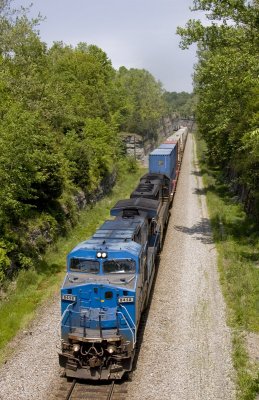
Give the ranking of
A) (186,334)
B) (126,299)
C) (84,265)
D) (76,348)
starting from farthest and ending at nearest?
(186,334)
(84,265)
(126,299)
(76,348)

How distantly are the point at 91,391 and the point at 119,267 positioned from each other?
12.8 feet

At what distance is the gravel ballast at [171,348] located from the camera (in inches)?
510

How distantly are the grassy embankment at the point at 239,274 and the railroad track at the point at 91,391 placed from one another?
3.55 metres

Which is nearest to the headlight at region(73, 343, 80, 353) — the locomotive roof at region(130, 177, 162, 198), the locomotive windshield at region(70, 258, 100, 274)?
the locomotive windshield at region(70, 258, 100, 274)

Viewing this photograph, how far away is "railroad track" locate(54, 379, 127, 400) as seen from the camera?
12414mm

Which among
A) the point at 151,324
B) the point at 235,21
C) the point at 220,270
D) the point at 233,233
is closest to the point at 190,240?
the point at 233,233

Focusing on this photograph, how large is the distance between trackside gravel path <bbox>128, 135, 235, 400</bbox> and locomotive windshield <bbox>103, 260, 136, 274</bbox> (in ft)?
10.2

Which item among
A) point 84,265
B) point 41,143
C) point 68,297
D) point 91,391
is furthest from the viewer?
point 41,143

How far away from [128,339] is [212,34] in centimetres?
2019

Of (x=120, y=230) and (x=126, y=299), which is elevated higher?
(x=120, y=230)

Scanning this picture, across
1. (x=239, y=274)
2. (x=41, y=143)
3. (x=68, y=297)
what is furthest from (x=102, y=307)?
(x=41, y=143)

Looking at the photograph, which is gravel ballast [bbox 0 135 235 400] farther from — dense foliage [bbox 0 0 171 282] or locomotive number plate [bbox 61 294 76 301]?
dense foliage [bbox 0 0 171 282]

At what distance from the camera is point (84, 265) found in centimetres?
1443

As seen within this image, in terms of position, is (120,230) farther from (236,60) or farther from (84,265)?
(236,60)
